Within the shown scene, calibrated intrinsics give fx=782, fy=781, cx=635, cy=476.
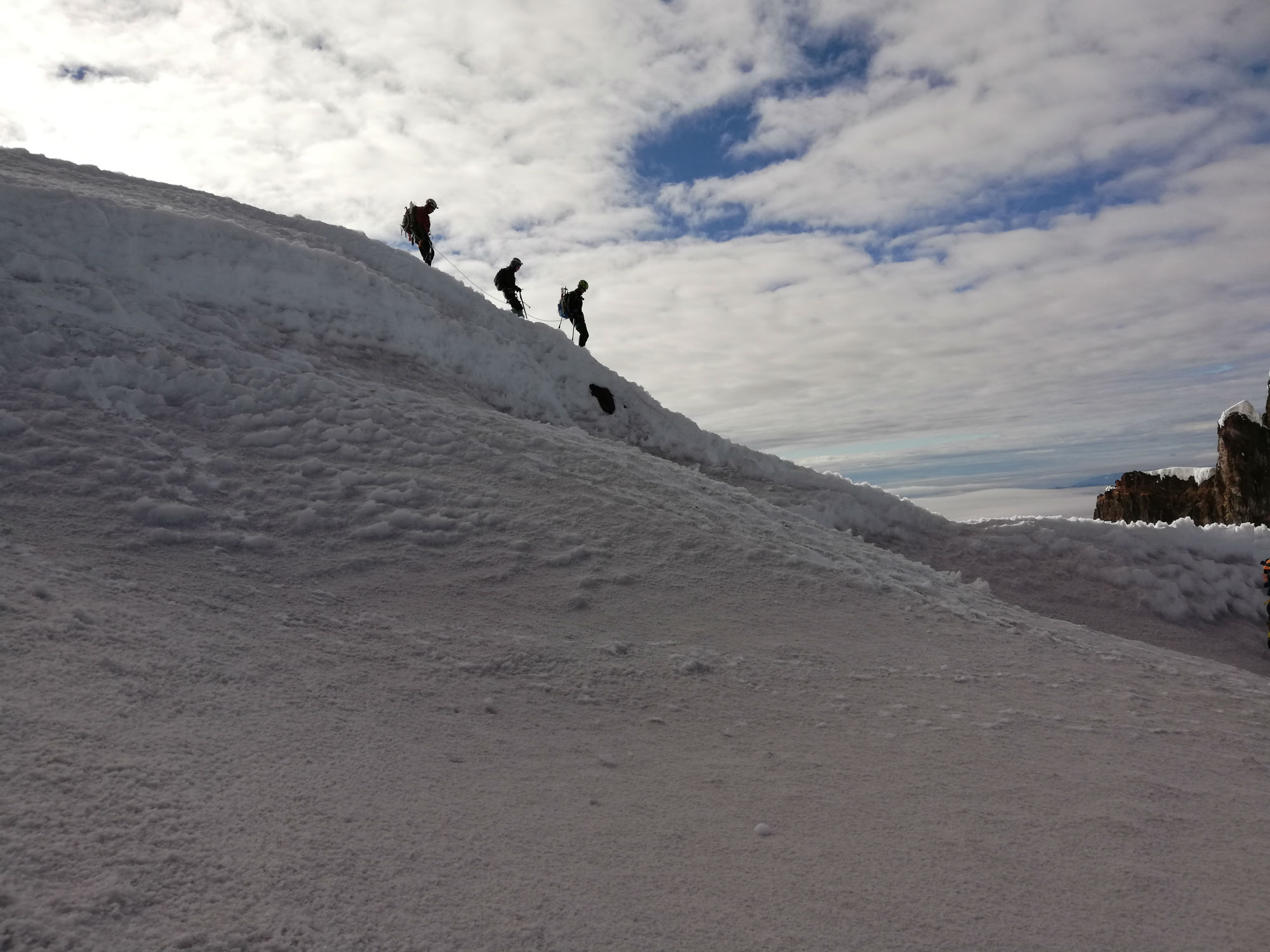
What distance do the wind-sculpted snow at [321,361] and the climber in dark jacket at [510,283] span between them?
176cm

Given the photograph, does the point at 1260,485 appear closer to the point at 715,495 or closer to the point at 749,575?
the point at 715,495

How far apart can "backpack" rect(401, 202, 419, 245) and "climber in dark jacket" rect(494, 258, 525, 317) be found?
208 centimetres

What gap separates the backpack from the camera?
57.9 feet

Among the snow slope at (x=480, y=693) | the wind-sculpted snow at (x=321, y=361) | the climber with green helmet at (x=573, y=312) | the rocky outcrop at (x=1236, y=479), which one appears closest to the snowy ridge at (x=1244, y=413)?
the rocky outcrop at (x=1236, y=479)

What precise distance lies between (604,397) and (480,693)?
422 inches

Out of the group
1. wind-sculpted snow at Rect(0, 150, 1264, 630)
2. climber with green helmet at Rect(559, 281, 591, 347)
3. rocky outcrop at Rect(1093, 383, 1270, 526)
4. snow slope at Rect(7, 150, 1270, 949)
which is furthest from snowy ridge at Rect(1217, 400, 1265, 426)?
climber with green helmet at Rect(559, 281, 591, 347)

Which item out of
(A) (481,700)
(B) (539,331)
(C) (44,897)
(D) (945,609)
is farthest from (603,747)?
(B) (539,331)

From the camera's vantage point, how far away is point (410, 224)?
1773 centimetres

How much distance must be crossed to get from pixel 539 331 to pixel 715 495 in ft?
23.7

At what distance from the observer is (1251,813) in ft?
13.8

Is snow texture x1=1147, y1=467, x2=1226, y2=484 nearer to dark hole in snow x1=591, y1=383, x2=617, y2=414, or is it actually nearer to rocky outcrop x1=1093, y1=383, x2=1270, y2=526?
rocky outcrop x1=1093, y1=383, x2=1270, y2=526

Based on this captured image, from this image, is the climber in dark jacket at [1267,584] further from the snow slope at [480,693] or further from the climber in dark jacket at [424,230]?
the climber in dark jacket at [424,230]

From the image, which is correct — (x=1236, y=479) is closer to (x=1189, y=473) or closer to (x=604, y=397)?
(x=1189, y=473)

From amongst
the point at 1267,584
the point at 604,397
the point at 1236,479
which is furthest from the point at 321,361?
the point at 1236,479
